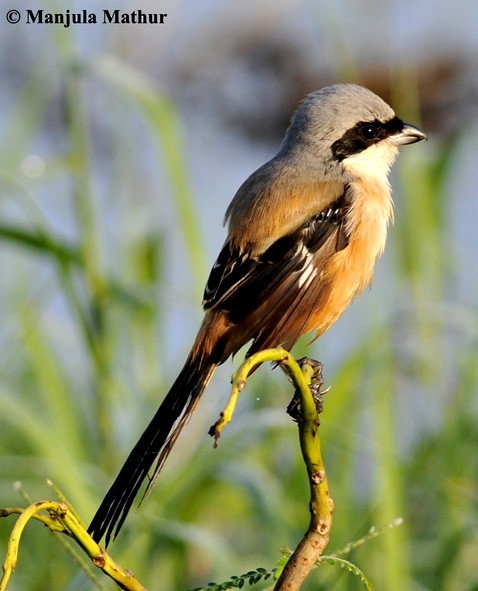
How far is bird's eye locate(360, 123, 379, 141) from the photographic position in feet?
8.79

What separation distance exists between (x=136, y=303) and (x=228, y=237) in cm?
86

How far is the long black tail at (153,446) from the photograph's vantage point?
1.68 metres

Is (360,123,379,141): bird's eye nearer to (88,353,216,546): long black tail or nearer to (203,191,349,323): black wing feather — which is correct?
(203,191,349,323): black wing feather

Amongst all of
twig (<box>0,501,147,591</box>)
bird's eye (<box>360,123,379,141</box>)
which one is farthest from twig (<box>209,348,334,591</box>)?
bird's eye (<box>360,123,379,141</box>)

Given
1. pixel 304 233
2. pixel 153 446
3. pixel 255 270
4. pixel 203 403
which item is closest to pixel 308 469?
pixel 153 446

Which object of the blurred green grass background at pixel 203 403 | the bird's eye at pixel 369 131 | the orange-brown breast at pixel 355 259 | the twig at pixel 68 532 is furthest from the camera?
the blurred green grass background at pixel 203 403

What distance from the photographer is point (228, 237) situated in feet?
7.97

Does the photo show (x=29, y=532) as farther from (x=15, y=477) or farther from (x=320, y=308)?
(x=320, y=308)

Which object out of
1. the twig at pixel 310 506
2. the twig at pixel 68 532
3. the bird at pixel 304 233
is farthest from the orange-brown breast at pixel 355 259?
the twig at pixel 68 532

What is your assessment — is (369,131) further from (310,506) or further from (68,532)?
(68,532)

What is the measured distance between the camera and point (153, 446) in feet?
6.15

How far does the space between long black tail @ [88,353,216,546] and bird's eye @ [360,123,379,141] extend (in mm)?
812

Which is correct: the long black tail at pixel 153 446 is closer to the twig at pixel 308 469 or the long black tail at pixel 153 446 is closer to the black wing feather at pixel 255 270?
the black wing feather at pixel 255 270

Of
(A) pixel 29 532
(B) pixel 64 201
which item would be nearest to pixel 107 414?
(A) pixel 29 532
